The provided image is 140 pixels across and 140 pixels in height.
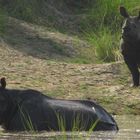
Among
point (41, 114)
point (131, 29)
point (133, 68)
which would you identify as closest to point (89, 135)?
point (41, 114)

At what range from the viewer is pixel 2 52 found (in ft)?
55.7

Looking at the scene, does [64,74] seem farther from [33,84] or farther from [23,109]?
[23,109]

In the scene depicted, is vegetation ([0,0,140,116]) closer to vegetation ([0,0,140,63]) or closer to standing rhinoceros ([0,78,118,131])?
vegetation ([0,0,140,63])

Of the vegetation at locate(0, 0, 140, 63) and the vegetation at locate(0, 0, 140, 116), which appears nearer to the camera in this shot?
the vegetation at locate(0, 0, 140, 116)

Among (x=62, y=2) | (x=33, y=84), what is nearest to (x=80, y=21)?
(x=62, y=2)

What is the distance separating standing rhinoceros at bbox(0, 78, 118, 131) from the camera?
35.4ft

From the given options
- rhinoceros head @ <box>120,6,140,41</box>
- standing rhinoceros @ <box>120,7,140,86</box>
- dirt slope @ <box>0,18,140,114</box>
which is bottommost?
dirt slope @ <box>0,18,140,114</box>

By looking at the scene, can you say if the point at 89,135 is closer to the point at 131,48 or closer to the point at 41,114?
the point at 41,114

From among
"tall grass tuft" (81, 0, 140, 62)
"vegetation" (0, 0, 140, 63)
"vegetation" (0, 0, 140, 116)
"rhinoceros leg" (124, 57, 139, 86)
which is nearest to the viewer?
"vegetation" (0, 0, 140, 116)

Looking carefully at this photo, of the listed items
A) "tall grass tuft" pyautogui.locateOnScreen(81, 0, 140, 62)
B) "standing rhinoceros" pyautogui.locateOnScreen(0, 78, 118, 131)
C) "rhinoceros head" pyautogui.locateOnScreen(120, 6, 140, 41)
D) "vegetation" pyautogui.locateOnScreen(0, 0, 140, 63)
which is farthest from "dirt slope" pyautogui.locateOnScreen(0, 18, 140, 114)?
"standing rhinoceros" pyautogui.locateOnScreen(0, 78, 118, 131)

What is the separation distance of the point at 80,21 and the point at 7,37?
14.5 ft

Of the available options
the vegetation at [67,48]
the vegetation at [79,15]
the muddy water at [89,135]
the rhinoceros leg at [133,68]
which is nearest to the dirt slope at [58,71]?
the vegetation at [67,48]

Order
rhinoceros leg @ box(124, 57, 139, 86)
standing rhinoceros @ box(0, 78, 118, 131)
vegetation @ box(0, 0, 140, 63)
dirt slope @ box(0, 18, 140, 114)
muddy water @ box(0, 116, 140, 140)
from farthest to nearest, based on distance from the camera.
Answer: vegetation @ box(0, 0, 140, 63)
rhinoceros leg @ box(124, 57, 139, 86)
dirt slope @ box(0, 18, 140, 114)
standing rhinoceros @ box(0, 78, 118, 131)
muddy water @ box(0, 116, 140, 140)

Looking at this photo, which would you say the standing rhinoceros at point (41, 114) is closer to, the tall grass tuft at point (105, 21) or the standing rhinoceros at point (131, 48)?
the standing rhinoceros at point (131, 48)
